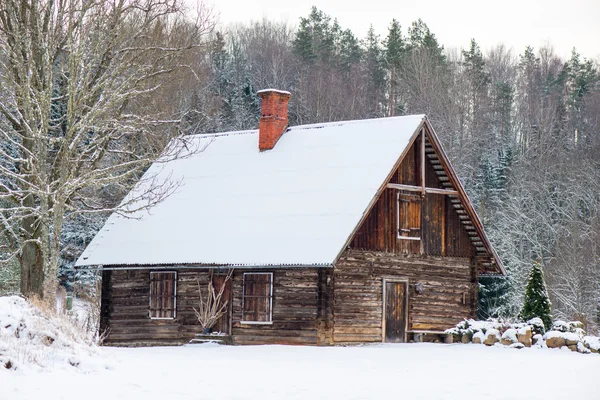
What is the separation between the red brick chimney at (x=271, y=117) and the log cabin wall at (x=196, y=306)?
18.0 feet

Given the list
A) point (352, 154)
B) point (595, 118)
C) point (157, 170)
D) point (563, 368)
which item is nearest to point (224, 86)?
point (595, 118)

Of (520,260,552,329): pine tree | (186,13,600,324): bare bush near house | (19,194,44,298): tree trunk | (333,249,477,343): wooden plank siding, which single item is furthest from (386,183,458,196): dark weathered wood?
(186,13,600,324): bare bush near house

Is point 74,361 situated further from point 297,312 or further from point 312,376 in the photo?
point 297,312

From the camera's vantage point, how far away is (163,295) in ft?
104

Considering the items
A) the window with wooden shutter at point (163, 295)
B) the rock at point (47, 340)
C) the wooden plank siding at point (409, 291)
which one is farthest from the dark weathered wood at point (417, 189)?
the rock at point (47, 340)

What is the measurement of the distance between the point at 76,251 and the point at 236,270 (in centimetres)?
1973

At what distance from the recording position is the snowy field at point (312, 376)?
15.8 m

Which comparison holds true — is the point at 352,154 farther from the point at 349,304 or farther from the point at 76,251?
the point at 76,251

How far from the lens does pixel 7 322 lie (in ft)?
57.2

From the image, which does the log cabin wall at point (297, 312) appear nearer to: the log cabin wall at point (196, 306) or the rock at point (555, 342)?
the log cabin wall at point (196, 306)

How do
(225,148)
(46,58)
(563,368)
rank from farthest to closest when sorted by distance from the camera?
(225,148), (46,58), (563,368)

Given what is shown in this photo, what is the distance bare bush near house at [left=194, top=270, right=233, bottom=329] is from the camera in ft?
98.6

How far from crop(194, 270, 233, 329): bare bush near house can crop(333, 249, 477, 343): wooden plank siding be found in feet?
11.3

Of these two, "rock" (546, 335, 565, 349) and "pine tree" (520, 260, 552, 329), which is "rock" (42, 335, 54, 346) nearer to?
"rock" (546, 335, 565, 349)
